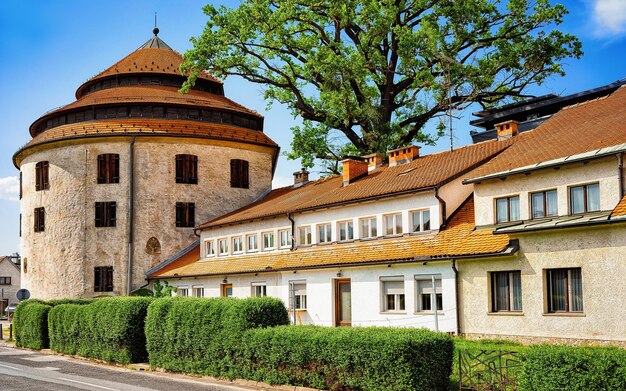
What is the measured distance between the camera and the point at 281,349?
62.8ft

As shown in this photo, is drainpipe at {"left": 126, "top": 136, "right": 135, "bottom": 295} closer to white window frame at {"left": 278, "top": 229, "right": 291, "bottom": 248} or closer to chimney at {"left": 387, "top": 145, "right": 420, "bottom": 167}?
white window frame at {"left": 278, "top": 229, "right": 291, "bottom": 248}

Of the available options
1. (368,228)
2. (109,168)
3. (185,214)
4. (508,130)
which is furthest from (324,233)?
(109,168)

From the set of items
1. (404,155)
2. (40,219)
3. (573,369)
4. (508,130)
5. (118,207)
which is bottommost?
(573,369)

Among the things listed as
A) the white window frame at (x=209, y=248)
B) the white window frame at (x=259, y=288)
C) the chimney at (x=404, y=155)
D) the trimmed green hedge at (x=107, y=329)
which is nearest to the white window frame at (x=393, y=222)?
the chimney at (x=404, y=155)

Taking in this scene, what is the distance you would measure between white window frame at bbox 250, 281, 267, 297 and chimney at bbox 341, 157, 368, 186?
20.8 feet

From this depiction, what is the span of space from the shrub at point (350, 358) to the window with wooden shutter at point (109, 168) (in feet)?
92.5

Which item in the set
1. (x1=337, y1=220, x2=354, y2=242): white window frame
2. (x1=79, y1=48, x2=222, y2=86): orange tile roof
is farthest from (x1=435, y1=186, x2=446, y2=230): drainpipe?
(x1=79, y1=48, x2=222, y2=86): orange tile roof

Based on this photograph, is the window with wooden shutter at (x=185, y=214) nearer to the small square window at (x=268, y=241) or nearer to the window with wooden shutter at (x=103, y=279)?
the window with wooden shutter at (x=103, y=279)

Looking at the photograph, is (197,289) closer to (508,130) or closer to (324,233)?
(324,233)

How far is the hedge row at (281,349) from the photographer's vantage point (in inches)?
A: 639

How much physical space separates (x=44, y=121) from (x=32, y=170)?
12.1ft

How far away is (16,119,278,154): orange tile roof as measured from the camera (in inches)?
1812

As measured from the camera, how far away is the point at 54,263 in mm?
46219

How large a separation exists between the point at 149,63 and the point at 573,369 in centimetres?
4419
